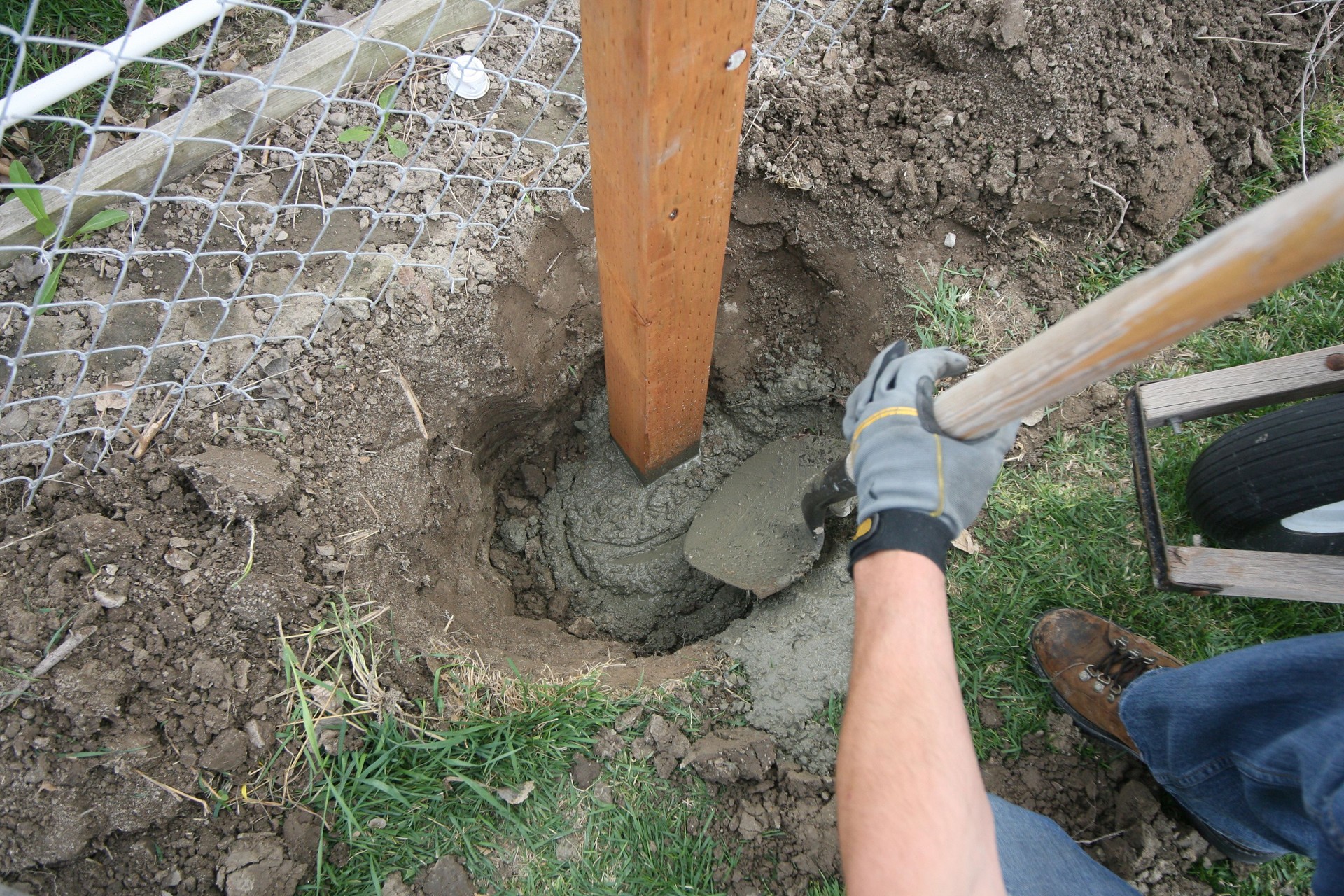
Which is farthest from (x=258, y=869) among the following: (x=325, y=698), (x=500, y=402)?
(x=500, y=402)

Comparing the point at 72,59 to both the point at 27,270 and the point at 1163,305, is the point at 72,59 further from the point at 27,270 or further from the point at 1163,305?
the point at 1163,305

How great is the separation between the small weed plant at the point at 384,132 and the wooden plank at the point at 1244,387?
2.32m

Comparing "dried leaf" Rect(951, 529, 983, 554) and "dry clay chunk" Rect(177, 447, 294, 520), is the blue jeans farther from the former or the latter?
"dry clay chunk" Rect(177, 447, 294, 520)

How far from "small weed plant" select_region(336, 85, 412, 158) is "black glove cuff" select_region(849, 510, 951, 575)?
182 cm

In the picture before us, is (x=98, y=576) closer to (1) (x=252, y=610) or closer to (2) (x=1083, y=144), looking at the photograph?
(1) (x=252, y=610)

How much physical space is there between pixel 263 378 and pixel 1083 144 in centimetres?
258

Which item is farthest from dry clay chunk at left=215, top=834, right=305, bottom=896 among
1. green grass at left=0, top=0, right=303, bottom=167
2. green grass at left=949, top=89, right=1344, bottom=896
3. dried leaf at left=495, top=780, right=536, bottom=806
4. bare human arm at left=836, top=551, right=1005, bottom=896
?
green grass at left=0, top=0, right=303, bottom=167

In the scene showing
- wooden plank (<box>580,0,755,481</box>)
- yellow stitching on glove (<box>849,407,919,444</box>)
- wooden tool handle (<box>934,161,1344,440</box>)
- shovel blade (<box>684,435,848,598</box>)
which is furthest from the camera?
shovel blade (<box>684,435,848,598</box>)

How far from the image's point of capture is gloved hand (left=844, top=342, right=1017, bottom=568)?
146 centimetres

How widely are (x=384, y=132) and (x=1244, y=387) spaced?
2631 millimetres

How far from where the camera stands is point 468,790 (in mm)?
1914

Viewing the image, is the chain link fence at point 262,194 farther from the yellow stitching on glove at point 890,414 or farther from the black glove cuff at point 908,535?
the black glove cuff at point 908,535

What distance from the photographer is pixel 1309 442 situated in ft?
6.61

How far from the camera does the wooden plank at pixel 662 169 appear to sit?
115 centimetres
